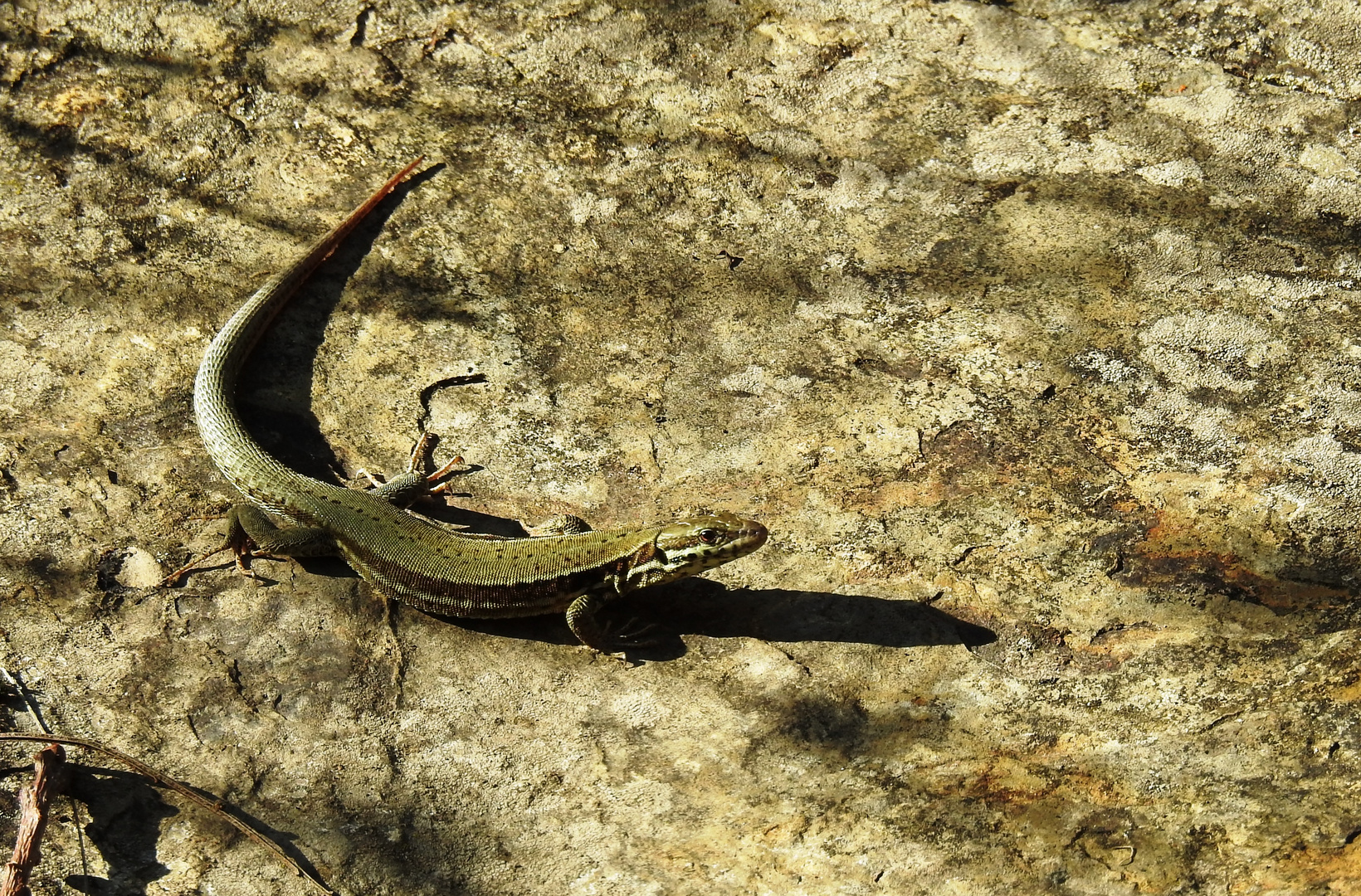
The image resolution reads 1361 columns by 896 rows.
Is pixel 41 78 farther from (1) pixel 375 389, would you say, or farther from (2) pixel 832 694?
(2) pixel 832 694

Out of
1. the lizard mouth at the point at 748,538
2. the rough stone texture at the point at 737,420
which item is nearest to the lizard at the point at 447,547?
the lizard mouth at the point at 748,538

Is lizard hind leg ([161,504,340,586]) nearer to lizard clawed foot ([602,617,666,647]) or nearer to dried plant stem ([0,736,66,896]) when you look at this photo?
dried plant stem ([0,736,66,896])

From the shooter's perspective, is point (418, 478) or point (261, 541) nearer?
point (261, 541)

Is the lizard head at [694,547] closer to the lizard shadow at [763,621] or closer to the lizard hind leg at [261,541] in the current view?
the lizard shadow at [763,621]

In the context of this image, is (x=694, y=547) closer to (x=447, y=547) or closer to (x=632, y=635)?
(x=632, y=635)

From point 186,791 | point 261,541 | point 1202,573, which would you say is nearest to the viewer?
point 186,791

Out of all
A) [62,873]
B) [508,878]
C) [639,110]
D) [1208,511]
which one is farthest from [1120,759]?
[639,110]

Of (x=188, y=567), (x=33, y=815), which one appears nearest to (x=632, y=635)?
(x=188, y=567)
